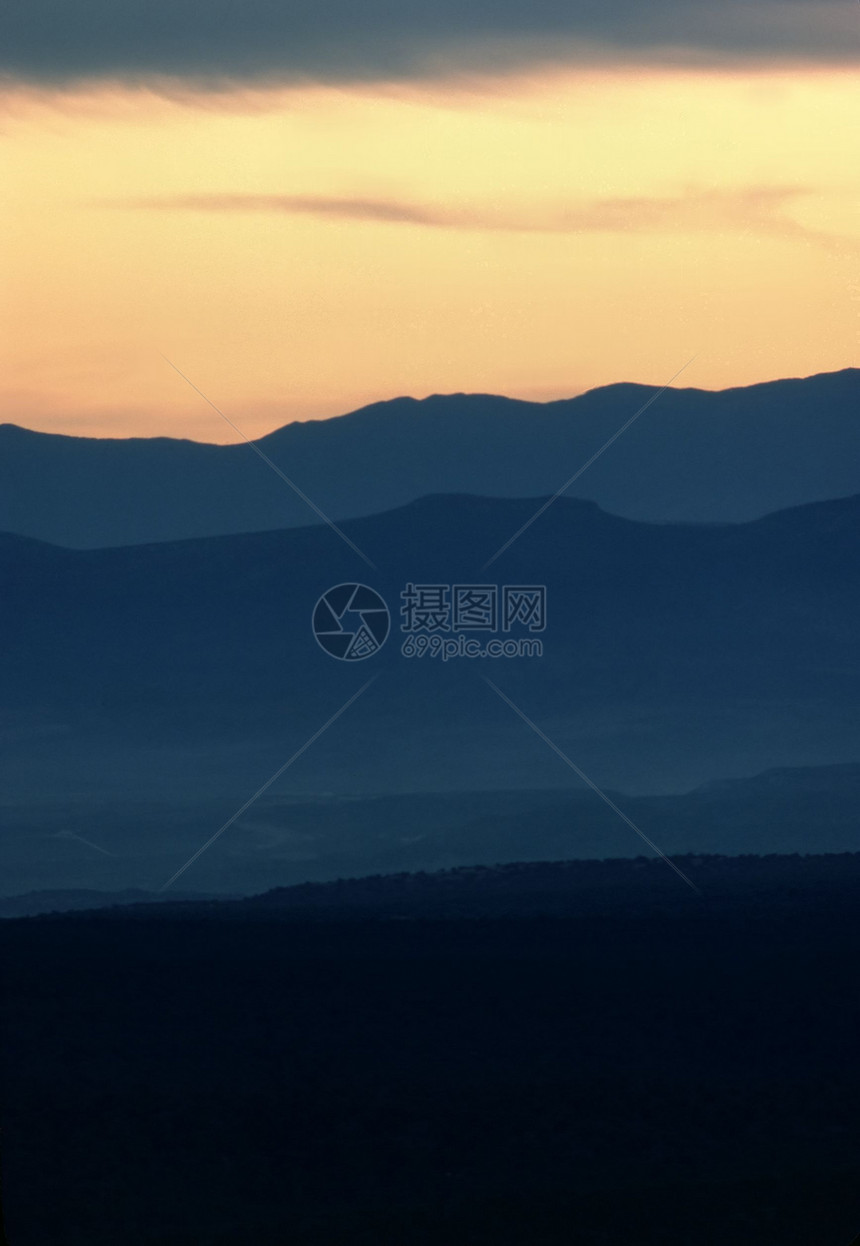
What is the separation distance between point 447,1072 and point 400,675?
74.3 inches

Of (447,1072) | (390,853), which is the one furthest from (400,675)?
(447,1072)

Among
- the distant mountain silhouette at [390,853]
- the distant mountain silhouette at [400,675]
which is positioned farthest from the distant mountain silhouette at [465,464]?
the distant mountain silhouette at [390,853]

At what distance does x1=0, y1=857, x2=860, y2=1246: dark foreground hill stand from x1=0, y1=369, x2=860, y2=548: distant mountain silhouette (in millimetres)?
1990

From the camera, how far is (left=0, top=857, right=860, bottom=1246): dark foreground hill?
7379mm

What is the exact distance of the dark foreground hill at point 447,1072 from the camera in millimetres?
7379

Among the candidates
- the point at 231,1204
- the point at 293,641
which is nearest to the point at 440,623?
the point at 293,641

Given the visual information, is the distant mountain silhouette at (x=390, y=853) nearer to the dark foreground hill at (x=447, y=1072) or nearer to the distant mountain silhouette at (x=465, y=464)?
the dark foreground hill at (x=447, y=1072)

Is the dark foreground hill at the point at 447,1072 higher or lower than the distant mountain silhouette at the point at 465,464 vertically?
lower

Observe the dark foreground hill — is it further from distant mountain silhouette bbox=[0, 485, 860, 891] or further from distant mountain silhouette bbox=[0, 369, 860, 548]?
distant mountain silhouette bbox=[0, 369, 860, 548]

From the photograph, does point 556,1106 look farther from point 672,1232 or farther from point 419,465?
point 419,465

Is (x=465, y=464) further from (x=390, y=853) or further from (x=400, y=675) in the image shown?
(x=390, y=853)

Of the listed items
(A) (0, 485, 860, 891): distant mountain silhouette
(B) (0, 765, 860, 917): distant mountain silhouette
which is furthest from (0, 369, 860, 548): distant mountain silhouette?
(B) (0, 765, 860, 917): distant mountain silhouette

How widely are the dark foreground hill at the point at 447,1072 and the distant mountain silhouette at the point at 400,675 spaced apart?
18.8 inches

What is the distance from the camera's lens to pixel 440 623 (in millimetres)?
8445
